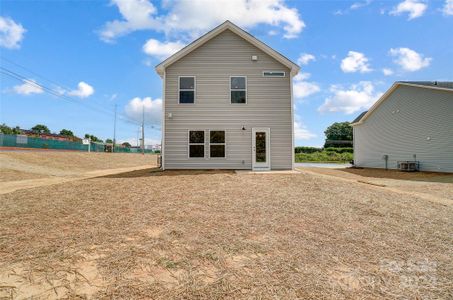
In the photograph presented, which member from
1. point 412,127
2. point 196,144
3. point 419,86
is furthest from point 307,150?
point 196,144

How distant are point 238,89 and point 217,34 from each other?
3089 millimetres

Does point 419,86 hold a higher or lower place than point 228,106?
higher

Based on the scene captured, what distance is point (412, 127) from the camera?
17.9 meters

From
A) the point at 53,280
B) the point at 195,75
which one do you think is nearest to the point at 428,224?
the point at 53,280

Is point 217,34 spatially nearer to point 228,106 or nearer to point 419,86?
point 228,106

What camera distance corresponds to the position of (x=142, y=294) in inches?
111

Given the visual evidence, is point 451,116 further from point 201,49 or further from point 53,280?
point 53,280

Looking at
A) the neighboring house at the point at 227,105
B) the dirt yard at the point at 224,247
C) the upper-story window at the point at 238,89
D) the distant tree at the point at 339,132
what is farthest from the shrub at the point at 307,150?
the dirt yard at the point at 224,247

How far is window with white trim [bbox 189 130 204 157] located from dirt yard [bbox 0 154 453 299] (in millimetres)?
6095

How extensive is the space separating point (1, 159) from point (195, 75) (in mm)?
14683

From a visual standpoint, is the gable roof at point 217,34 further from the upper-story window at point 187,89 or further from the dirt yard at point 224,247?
the dirt yard at point 224,247

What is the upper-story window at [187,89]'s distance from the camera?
13.4 m

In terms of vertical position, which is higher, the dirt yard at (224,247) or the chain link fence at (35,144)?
the chain link fence at (35,144)

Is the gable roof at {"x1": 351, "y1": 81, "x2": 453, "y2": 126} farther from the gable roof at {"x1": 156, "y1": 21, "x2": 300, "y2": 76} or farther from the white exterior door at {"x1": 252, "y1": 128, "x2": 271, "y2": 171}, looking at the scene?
the white exterior door at {"x1": 252, "y1": 128, "x2": 271, "y2": 171}
